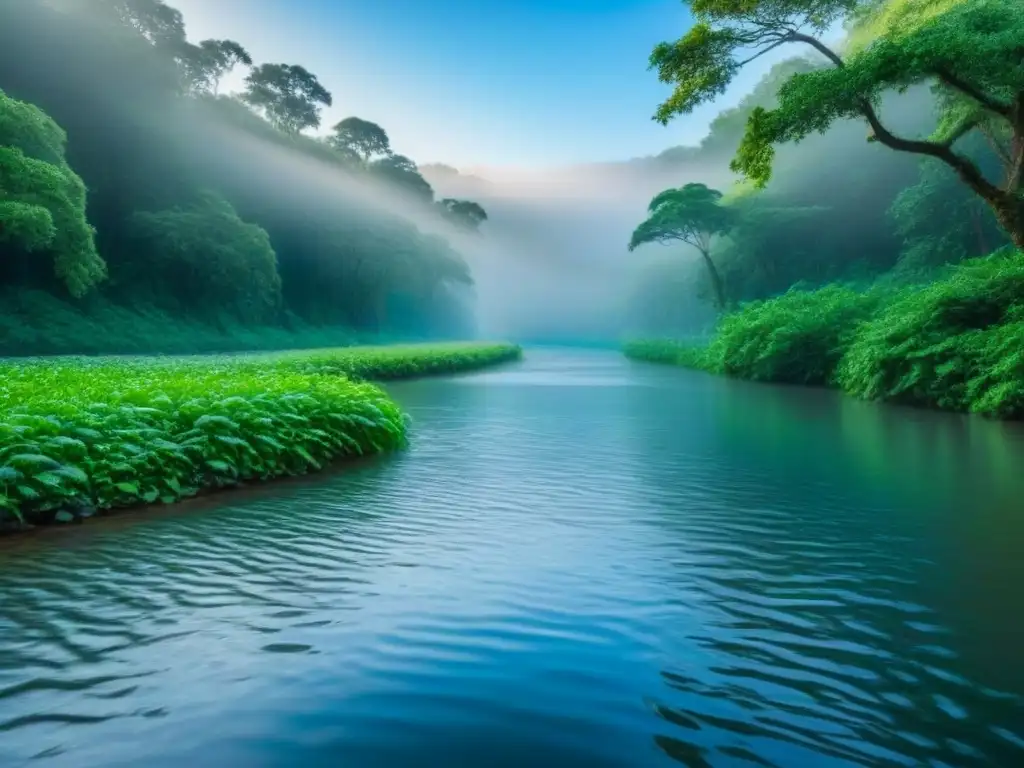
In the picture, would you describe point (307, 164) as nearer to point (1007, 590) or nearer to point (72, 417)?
point (72, 417)

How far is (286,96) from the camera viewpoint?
65.8 metres

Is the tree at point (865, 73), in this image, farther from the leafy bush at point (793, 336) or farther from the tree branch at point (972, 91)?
the leafy bush at point (793, 336)

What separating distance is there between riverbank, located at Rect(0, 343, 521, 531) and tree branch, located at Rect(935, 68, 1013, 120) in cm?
1182

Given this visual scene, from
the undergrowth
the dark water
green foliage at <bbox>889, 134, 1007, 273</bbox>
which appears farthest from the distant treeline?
the dark water

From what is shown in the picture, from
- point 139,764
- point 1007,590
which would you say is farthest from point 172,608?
point 1007,590

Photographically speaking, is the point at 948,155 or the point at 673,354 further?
the point at 673,354

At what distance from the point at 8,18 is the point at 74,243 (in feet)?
71.2

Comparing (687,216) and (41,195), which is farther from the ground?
(687,216)

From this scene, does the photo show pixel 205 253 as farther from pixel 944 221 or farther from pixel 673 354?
pixel 944 221

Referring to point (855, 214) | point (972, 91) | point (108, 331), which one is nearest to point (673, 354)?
point (855, 214)

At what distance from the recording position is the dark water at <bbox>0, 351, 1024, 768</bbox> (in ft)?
12.0

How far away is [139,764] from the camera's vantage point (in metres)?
3.44

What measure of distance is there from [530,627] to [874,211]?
50.9 metres

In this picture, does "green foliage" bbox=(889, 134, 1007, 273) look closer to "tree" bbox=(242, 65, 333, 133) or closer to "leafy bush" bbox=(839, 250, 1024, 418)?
"leafy bush" bbox=(839, 250, 1024, 418)
